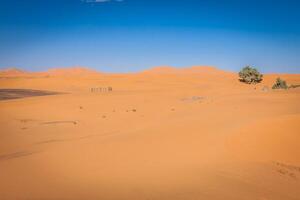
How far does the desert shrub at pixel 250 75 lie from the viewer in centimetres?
4141

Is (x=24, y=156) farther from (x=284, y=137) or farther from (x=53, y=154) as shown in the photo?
(x=284, y=137)

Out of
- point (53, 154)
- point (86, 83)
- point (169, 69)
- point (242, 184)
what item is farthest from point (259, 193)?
point (169, 69)

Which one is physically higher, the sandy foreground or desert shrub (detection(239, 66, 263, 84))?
desert shrub (detection(239, 66, 263, 84))

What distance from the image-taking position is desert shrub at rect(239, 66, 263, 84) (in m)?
41.4

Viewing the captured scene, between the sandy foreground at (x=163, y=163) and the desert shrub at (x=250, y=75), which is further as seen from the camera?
the desert shrub at (x=250, y=75)

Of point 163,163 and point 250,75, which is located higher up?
point 250,75

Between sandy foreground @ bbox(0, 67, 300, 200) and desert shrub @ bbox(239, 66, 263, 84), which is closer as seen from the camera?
sandy foreground @ bbox(0, 67, 300, 200)

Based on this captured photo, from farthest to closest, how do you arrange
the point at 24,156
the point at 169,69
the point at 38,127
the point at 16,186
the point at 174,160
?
1. the point at 169,69
2. the point at 38,127
3. the point at 24,156
4. the point at 174,160
5. the point at 16,186

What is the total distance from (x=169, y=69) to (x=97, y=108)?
96.2 meters

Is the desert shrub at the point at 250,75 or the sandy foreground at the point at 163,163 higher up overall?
the desert shrub at the point at 250,75

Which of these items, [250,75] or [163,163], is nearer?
[163,163]

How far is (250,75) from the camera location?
1651 inches

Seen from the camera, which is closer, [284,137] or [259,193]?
[259,193]

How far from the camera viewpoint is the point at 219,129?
9289mm
